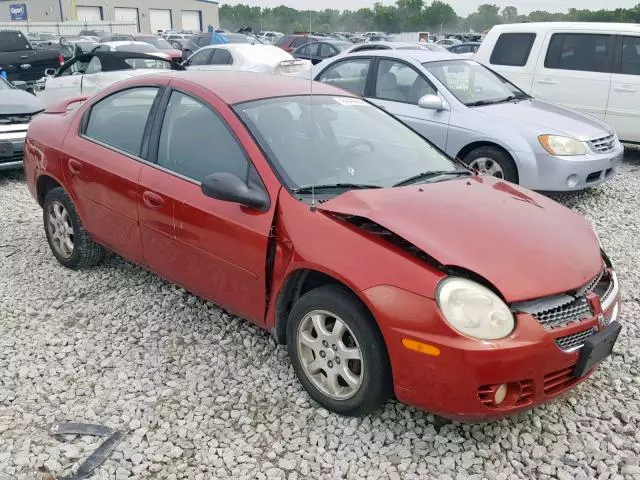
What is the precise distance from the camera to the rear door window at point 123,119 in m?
3.94

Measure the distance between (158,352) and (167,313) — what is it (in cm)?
49

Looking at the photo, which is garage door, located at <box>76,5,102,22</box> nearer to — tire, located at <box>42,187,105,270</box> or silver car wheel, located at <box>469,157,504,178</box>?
silver car wheel, located at <box>469,157,504,178</box>

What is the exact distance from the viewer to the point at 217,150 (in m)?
3.44

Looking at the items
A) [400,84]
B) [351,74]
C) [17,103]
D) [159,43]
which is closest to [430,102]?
[400,84]

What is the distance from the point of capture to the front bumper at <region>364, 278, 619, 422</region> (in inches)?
97.0

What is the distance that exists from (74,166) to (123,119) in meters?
0.51

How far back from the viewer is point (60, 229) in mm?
4695

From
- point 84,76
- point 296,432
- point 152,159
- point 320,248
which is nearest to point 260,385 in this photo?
point 296,432

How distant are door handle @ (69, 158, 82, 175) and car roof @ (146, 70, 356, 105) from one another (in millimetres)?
783

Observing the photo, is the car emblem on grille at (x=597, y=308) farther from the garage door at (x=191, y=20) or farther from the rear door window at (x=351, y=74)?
the garage door at (x=191, y=20)

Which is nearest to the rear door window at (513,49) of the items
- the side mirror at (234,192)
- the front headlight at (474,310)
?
the side mirror at (234,192)

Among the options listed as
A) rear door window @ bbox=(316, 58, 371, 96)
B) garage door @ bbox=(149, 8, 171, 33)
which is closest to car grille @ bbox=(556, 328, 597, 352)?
rear door window @ bbox=(316, 58, 371, 96)

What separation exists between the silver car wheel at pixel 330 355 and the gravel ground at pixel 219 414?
6.6 inches

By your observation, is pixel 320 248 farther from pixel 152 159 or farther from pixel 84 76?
pixel 84 76
